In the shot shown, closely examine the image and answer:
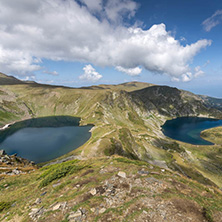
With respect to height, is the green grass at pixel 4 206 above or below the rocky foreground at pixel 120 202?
below

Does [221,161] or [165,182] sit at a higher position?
[165,182]

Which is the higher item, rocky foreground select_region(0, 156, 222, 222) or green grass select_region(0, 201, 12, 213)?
rocky foreground select_region(0, 156, 222, 222)

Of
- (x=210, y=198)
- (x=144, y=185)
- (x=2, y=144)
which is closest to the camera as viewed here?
(x=210, y=198)

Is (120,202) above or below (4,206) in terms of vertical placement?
above

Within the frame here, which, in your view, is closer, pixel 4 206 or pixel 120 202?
pixel 120 202

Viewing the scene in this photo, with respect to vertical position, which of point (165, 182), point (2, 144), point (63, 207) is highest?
point (165, 182)

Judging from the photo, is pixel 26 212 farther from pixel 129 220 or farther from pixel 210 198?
pixel 210 198

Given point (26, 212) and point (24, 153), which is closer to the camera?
point (26, 212)

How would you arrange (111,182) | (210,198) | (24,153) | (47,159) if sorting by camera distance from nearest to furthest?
(210,198), (111,182), (47,159), (24,153)

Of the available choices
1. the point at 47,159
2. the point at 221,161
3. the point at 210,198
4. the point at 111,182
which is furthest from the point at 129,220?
the point at 221,161

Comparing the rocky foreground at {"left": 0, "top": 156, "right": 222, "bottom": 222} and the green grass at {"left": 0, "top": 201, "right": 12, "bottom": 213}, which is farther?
the green grass at {"left": 0, "top": 201, "right": 12, "bottom": 213}

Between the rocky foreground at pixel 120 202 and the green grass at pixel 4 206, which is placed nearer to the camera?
the rocky foreground at pixel 120 202
